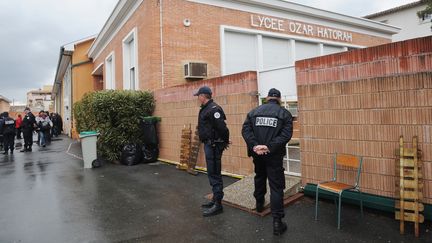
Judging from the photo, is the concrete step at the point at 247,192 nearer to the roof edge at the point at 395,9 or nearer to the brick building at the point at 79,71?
the brick building at the point at 79,71

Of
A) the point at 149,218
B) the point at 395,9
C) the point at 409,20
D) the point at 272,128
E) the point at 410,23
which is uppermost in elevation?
the point at 395,9

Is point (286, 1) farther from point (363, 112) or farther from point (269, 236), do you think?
point (269, 236)

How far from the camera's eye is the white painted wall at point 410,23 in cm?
2953

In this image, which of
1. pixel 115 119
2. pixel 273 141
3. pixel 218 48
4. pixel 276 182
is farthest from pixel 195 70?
pixel 276 182

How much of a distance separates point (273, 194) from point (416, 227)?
1.63 m

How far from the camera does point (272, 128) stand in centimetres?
373

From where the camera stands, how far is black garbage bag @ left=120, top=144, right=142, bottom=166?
8.63 m

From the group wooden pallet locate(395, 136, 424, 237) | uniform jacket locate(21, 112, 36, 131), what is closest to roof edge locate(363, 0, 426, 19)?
wooden pallet locate(395, 136, 424, 237)

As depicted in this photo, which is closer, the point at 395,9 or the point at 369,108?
the point at 369,108

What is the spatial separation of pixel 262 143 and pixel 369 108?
5.45 ft

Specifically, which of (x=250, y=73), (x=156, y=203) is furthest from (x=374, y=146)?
A: (x=156, y=203)

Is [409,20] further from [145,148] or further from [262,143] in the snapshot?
[262,143]

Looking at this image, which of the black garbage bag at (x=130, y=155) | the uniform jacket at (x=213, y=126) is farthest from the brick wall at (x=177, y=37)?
the uniform jacket at (x=213, y=126)

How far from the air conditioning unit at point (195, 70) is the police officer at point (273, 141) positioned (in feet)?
20.7
